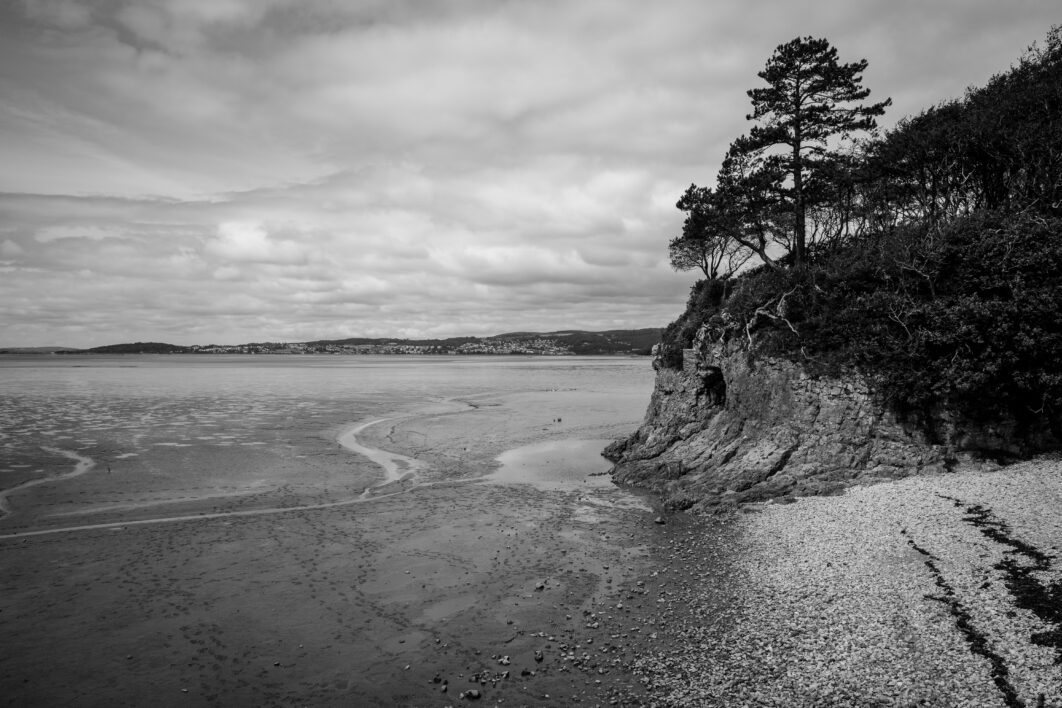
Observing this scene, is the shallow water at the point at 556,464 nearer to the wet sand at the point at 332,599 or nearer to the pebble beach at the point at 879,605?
the wet sand at the point at 332,599

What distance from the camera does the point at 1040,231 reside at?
20141 millimetres

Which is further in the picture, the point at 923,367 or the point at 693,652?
the point at 923,367

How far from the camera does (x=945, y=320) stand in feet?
65.6

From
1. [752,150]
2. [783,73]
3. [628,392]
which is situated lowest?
[628,392]

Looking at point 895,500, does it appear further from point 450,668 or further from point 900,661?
point 450,668

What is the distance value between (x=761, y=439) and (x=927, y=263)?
963cm

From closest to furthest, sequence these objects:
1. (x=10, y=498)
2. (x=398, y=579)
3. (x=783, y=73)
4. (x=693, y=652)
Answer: (x=693, y=652)
(x=398, y=579)
(x=10, y=498)
(x=783, y=73)

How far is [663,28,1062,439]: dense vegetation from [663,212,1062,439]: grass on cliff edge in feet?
0.17

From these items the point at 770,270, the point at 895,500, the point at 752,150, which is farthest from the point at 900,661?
the point at 752,150

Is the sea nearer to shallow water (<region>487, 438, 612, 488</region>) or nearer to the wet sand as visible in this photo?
shallow water (<region>487, 438, 612, 488</region>)

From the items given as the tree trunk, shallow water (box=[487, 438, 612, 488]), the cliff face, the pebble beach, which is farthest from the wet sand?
the tree trunk

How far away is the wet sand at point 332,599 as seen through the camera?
10.1m

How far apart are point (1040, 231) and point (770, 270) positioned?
1286cm

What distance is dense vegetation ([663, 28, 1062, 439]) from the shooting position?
18.9 m
